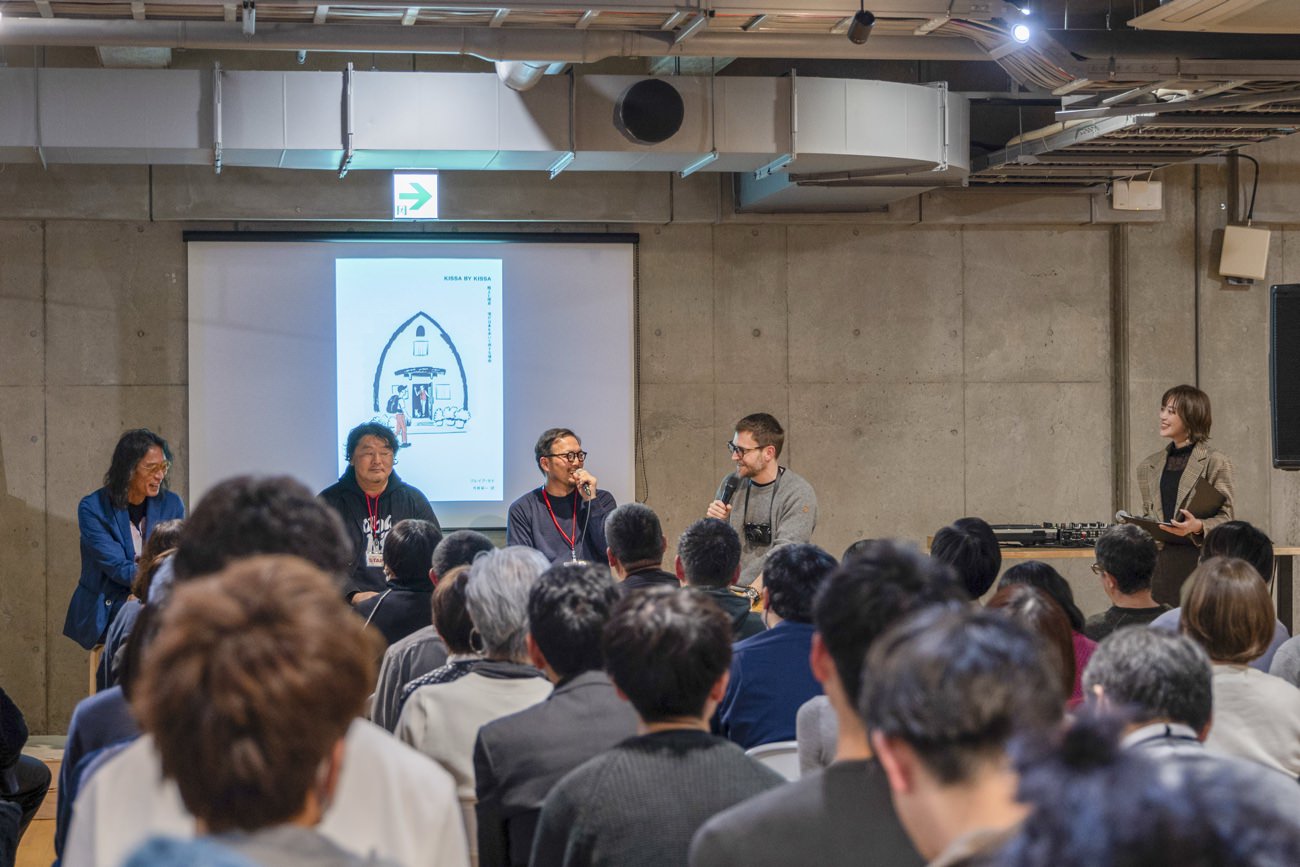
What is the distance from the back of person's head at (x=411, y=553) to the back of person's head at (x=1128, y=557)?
2081mm

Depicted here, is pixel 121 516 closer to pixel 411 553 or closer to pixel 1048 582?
pixel 411 553

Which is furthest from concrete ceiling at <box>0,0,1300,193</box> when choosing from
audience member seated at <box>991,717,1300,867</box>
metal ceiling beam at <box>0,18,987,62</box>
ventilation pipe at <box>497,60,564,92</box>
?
audience member seated at <box>991,717,1300,867</box>

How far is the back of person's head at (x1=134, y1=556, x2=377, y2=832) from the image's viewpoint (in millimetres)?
1226

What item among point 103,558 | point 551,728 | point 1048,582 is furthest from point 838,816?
point 103,558

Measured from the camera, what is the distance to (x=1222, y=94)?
5359mm

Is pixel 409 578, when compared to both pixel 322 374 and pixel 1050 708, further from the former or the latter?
pixel 322 374

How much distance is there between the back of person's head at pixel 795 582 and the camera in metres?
3.21

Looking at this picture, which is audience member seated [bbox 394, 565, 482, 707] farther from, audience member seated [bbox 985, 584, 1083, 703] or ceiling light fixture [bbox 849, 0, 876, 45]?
ceiling light fixture [bbox 849, 0, 876, 45]

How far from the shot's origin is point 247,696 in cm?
122

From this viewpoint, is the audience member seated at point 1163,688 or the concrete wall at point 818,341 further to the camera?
the concrete wall at point 818,341

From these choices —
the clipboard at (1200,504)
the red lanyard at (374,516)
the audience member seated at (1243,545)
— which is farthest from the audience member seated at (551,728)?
the clipboard at (1200,504)

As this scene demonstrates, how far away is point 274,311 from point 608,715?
531cm

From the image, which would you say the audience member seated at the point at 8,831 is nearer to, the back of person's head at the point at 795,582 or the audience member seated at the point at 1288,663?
the back of person's head at the point at 795,582

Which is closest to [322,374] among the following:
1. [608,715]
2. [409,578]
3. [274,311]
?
[274,311]
